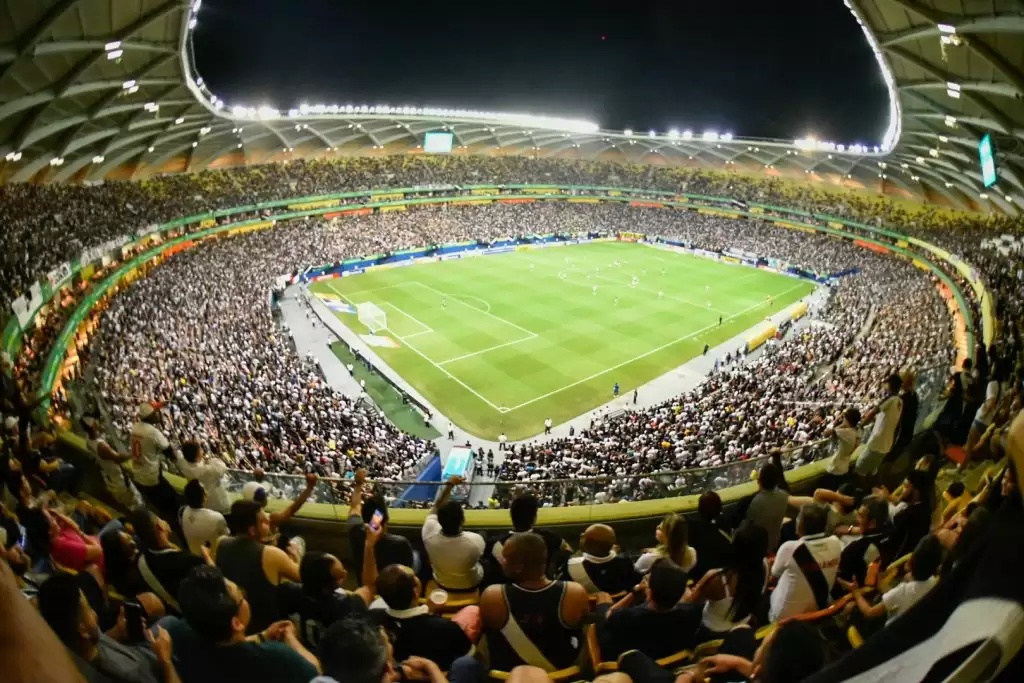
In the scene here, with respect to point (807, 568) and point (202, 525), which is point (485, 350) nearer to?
point (202, 525)

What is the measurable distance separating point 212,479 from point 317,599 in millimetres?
3407

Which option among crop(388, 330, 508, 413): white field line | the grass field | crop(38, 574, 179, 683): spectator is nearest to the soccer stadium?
crop(38, 574, 179, 683): spectator

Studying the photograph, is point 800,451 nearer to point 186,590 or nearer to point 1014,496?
point 1014,496

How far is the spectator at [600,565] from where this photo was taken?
413 cm

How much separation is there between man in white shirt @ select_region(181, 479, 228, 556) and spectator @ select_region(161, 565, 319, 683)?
81.7 inches

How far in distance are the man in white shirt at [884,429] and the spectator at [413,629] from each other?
6.39 metres

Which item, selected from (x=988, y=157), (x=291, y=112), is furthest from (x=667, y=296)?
(x=291, y=112)

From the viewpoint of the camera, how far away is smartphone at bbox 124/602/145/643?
307cm

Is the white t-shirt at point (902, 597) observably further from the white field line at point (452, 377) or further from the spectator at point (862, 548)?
the white field line at point (452, 377)

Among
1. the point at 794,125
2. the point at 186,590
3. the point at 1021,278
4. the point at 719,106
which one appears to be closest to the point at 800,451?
the point at 186,590

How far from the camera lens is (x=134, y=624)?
10.2 feet

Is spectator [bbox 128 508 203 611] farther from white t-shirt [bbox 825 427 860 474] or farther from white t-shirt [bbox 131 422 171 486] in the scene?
white t-shirt [bbox 825 427 860 474]

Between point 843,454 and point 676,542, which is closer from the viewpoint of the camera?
point 676,542

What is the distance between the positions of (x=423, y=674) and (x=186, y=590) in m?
1.22
